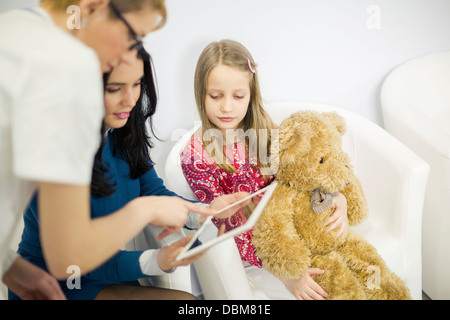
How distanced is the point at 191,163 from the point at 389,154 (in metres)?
0.58

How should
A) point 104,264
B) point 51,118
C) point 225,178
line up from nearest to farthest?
point 51,118, point 104,264, point 225,178

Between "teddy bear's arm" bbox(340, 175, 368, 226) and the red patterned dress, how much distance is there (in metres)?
0.23

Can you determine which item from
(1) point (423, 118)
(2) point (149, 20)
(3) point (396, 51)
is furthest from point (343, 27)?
(2) point (149, 20)

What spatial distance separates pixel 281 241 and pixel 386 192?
0.43 metres

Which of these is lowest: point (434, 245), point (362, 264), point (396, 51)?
point (434, 245)

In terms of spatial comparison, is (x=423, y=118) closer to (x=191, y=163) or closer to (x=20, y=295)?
(x=191, y=163)

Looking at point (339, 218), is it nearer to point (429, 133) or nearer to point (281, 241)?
point (281, 241)

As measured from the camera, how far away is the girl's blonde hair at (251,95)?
109 cm

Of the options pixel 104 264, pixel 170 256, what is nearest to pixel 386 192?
pixel 170 256

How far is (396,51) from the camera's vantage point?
149 centimetres

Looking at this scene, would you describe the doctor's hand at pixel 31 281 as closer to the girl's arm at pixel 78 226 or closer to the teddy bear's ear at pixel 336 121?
the girl's arm at pixel 78 226

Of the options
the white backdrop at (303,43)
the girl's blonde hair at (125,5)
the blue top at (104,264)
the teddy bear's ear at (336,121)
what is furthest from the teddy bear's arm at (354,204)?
the girl's blonde hair at (125,5)

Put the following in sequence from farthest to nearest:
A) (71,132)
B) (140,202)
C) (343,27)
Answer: (343,27)
(140,202)
(71,132)

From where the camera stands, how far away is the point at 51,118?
1.56 ft
